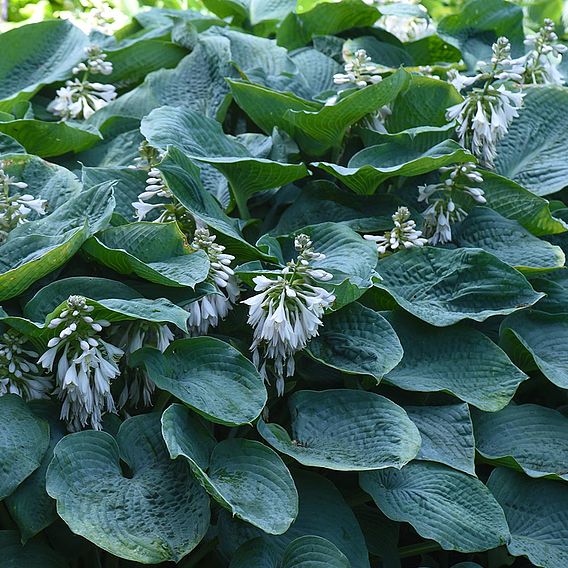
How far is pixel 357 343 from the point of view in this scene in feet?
6.69

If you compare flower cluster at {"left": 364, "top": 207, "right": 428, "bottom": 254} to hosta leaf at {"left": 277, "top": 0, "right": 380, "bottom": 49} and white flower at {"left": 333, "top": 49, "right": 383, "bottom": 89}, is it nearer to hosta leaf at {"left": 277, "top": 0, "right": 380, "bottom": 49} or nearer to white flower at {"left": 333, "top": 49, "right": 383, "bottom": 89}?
white flower at {"left": 333, "top": 49, "right": 383, "bottom": 89}

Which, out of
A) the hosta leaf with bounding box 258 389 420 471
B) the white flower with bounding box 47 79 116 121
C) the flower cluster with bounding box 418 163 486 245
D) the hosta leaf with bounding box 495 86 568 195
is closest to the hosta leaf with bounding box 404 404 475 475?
the hosta leaf with bounding box 258 389 420 471

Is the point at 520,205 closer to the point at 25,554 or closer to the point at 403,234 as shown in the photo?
the point at 403,234

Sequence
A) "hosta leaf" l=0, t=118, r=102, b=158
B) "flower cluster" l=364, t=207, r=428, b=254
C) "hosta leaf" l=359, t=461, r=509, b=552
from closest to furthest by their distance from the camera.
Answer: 1. "hosta leaf" l=359, t=461, r=509, b=552
2. "flower cluster" l=364, t=207, r=428, b=254
3. "hosta leaf" l=0, t=118, r=102, b=158

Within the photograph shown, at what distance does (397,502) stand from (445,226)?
2.90ft

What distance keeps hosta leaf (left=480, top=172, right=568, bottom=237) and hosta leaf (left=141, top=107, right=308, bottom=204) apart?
0.59 metres

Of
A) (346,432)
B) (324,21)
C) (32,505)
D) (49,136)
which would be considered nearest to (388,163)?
(346,432)

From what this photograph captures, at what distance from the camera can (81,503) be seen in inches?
64.1

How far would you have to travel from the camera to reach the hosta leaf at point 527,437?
205 cm

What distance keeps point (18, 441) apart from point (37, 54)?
186cm

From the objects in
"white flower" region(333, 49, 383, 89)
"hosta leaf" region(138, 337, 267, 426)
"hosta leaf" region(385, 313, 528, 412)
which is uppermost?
"white flower" region(333, 49, 383, 89)

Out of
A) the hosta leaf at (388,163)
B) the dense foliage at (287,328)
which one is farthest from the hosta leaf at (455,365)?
the hosta leaf at (388,163)

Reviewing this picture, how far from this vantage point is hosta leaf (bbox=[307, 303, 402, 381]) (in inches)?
77.8

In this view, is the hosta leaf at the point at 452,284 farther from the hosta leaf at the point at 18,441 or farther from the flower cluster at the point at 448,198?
the hosta leaf at the point at 18,441
